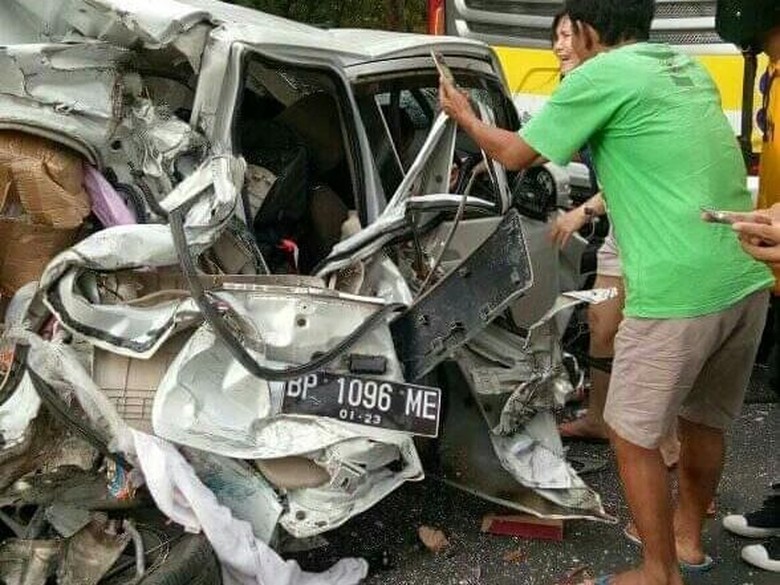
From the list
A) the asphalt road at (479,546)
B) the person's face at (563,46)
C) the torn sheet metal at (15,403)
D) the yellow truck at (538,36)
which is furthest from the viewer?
the yellow truck at (538,36)

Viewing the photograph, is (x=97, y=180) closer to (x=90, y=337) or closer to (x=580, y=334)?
(x=90, y=337)

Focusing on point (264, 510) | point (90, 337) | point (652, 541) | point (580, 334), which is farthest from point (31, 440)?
point (580, 334)

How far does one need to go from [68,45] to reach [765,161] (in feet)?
7.21

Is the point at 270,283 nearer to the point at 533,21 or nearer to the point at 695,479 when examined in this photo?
the point at 695,479

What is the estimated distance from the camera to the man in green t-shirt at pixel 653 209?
285 cm

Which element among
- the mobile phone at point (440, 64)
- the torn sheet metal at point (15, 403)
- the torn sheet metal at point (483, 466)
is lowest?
the torn sheet metal at point (483, 466)

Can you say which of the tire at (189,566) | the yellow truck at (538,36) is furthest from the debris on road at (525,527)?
the yellow truck at (538,36)

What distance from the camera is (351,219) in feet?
12.1

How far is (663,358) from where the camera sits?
2941mm

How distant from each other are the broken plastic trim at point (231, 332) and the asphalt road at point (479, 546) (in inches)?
32.4

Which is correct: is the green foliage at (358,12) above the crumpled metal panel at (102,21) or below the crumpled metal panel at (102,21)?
below

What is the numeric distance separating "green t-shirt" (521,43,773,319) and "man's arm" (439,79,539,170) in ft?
0.20

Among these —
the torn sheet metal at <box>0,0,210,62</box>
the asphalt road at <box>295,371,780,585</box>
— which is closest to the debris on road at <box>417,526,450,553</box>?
the asphalt road at <box>295,371,780,585</box>

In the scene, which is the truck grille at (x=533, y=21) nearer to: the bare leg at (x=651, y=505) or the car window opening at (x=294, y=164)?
the car window opening at (x=294, y=164)
